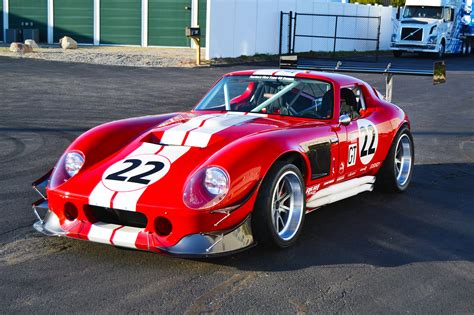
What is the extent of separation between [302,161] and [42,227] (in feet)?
6.97

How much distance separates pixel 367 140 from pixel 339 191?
0.73m

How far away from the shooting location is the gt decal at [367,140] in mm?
6781

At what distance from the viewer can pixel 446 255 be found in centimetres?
551

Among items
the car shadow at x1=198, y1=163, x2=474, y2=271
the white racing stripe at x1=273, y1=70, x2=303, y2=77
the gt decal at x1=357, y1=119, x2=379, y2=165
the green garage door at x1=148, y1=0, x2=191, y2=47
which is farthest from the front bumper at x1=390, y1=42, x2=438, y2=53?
the white racing stripe at x1=273, y1=70, x2=303, y2=77

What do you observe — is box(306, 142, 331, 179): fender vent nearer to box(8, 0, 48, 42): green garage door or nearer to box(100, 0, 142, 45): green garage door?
box(100, 0, 142, 45): green garage door

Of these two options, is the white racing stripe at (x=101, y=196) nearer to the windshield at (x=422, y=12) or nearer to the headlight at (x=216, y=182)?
the headlight at (x=216, y=182)

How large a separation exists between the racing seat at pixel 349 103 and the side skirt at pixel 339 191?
646 millimetres

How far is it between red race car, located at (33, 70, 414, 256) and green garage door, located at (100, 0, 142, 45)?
29.1 m

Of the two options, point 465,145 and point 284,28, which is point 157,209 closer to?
point 465,145

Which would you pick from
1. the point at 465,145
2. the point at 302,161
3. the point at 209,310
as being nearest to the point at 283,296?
the point at 209,310

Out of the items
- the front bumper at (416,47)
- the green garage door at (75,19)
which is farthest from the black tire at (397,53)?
the green garage door at (75,19)

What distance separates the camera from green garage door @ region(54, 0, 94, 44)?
116ft

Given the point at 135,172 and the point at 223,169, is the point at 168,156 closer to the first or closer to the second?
the point at 135,172

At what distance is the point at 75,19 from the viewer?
1400 inches
